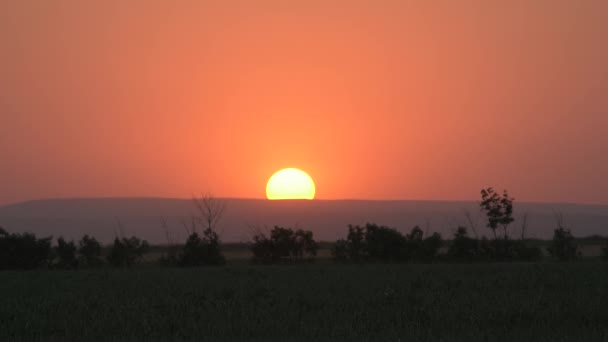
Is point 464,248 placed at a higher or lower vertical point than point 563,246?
lower

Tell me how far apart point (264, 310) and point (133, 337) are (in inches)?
156

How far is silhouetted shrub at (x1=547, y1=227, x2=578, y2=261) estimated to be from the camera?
5384 centimetres

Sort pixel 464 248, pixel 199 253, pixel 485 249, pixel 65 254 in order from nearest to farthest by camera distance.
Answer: pixel 65 254 < pixel 199 253 < pixel 464 248 < pixel 485 249

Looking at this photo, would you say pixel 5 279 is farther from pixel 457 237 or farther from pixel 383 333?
pixel 457 237

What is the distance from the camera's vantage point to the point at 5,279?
32.8 metres

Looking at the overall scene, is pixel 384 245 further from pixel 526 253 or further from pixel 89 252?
pixel 89 252

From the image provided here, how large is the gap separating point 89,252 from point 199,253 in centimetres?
726

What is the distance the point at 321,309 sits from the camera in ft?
63.4

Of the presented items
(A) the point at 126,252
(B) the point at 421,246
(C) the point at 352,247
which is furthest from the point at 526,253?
(A) the point at 126,252

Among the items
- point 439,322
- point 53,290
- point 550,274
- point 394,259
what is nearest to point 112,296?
point 53,290

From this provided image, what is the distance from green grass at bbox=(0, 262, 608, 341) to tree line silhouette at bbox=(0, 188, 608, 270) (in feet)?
77.5

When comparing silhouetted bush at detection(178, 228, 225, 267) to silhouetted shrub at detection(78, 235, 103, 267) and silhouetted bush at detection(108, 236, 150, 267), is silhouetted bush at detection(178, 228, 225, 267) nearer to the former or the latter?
silhouetted bush at detection(108, 236, 150, 267)

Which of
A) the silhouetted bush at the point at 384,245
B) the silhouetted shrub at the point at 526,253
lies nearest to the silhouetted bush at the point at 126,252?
the silhouetted bush at the point at 384,245

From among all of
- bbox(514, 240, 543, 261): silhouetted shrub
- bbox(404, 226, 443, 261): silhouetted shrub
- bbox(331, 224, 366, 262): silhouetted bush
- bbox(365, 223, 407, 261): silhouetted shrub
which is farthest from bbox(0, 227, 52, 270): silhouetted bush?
bbox(514, 240, 543, 261): silhouetted shrub
